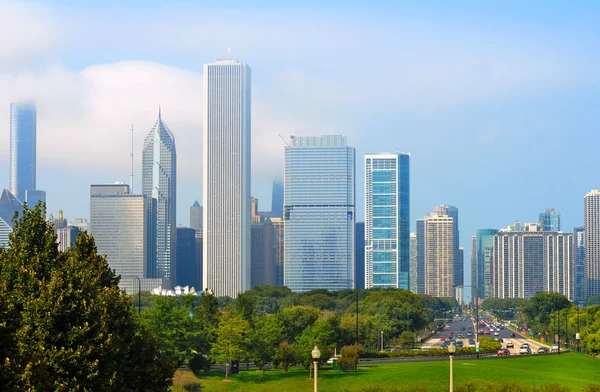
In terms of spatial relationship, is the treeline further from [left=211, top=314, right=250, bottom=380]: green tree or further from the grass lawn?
the grass lawn

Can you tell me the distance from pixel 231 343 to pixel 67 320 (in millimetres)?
45708

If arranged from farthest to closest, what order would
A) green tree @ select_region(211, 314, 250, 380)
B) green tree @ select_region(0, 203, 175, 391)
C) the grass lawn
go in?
green tree @ select_region(211, 314, 250, 380), the grass lawn, green tree @ select_region(0, 203, 175, 391)

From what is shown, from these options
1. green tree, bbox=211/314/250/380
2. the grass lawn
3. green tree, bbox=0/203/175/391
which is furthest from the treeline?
green tree, bbox=0/203/175/391

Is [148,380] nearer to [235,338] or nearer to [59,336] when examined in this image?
[59,336]

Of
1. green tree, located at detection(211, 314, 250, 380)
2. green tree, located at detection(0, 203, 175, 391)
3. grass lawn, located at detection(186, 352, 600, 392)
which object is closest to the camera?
green tree, located at detection(0, 203, 175, 391)

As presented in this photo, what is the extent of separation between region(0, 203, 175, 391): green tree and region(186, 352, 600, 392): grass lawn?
73.7ft

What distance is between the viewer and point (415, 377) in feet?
213

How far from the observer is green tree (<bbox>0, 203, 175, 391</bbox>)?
31391mm

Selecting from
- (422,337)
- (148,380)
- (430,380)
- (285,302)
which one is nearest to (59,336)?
(148,380)

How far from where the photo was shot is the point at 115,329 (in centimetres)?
3506

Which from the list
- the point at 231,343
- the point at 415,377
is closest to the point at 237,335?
the point at 231,343

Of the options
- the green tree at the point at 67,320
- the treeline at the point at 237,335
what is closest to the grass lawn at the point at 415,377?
the treeline at the point at 237,335

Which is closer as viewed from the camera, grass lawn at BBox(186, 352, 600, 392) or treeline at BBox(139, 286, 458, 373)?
grass lawn at BBox(186, 352, 600, 392)

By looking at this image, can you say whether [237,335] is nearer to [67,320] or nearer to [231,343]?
[231,343]
